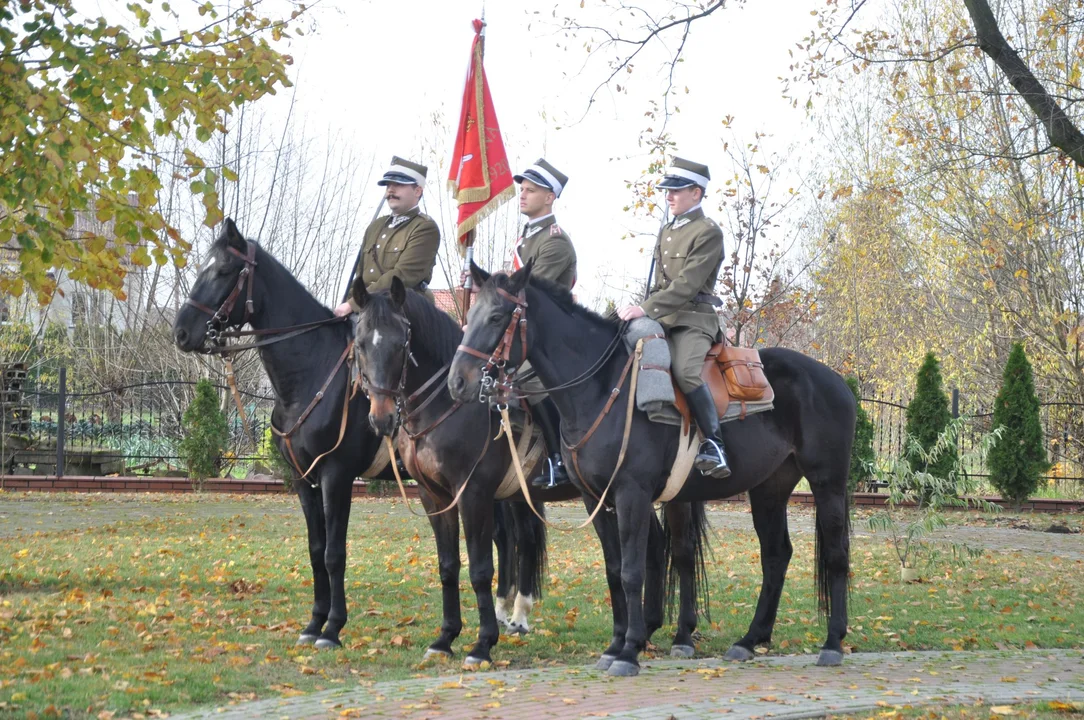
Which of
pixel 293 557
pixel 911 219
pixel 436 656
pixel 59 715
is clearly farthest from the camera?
pixel 911 219

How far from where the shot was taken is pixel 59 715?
5.63 m

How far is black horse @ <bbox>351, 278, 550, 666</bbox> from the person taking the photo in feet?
23.7

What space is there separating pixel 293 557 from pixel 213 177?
5.81 m

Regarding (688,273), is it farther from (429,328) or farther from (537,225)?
(429,328)

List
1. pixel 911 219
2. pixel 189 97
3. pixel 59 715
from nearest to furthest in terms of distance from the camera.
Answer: pixel 59 715 → pixel 189 97 → pixel 911 219

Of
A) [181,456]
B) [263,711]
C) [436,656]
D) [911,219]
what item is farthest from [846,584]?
[911,219]

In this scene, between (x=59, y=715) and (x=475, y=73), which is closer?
(x=59, y=715)

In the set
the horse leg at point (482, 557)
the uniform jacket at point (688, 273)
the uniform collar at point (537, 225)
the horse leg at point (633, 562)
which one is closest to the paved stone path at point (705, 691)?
the horse leg at point (633, 562)

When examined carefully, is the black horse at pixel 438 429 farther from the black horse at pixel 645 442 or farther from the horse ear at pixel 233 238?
the horse ear at pixel 233 238

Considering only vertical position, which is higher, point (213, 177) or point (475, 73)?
point (475, 73)

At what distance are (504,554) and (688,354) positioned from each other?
2.49 m

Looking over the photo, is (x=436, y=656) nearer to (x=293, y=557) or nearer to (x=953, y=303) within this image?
(x=293, y=557)

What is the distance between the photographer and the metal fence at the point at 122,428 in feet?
71.7

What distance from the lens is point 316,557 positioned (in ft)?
27.0
